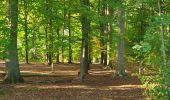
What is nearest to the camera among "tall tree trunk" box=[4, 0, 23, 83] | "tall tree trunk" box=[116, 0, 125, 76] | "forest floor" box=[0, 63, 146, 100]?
"forest floor" box=[0, 63, 146, 100]

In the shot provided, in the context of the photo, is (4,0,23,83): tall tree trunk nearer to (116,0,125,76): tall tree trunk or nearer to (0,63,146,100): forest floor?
(0,63,146,100): forest floor

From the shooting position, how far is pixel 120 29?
23172mm

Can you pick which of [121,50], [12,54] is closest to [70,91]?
[12,54]

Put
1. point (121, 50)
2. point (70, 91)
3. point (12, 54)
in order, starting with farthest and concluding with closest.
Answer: point (121, 50) < point (12, 54) < point (70, 91)

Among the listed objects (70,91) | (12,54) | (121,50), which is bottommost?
(70,91)

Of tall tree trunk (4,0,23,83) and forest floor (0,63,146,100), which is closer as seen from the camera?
forest floor (0,63,146,100)

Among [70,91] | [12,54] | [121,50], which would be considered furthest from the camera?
[121,50]

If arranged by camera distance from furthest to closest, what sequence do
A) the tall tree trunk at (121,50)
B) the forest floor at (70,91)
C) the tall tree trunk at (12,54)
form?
the tall tree trunk at (121,50) → the tall tree trunk at (12,54) → the forest floor at (70,91)

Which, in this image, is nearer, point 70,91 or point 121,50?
point 70,91

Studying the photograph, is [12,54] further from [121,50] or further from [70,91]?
[121,50]

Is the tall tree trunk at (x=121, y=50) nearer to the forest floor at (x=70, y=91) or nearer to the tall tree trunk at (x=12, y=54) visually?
the forest floor at (x=70, y=91)

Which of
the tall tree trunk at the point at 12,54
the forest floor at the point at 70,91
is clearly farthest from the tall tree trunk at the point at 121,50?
the tall tree trunk at the point at 12,54

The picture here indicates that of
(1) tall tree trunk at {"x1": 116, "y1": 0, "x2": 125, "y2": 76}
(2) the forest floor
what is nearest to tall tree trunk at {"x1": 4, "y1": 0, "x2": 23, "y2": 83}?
(2) the forest floor

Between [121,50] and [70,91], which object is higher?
[121,50]
